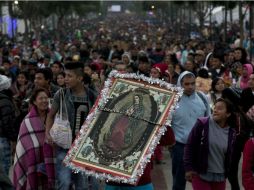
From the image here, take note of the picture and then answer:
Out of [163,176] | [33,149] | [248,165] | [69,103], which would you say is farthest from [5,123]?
[248,165]

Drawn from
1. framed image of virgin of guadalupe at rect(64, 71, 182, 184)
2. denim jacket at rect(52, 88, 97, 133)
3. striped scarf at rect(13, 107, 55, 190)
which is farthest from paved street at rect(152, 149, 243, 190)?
framed image of virgin of guadalupe at rect(64, 71, 182, 184)

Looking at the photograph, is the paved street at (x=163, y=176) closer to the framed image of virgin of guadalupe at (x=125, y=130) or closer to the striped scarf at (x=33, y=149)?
the striped scarf at (x=33, y=149)

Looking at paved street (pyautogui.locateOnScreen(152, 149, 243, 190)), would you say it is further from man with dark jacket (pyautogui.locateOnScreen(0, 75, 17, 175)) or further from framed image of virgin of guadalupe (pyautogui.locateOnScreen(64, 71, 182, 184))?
framed image of virgin of guadalupe (pyautogui.locateOnScreen(64, 71, 182, 184))

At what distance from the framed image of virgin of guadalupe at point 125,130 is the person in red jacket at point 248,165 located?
2.04ft

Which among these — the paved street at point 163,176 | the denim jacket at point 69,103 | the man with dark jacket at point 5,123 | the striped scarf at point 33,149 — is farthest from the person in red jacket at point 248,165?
the paved street at point 163,176

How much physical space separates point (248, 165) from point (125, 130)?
0.95m

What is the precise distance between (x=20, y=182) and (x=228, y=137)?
222cm

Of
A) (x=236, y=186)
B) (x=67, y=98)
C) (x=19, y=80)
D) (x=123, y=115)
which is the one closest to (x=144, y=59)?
(x=19, y=80)

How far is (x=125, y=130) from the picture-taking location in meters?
5.48

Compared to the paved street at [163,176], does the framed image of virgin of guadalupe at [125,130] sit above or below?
above

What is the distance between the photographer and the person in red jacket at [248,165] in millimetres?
5520

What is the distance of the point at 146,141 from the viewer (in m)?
5.48

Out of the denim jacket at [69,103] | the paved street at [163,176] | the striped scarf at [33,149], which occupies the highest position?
the denim jacket at [69,103]

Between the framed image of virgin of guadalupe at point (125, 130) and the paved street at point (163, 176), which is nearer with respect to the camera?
the framed image of virgin of guadalupe at point (125, 130)
